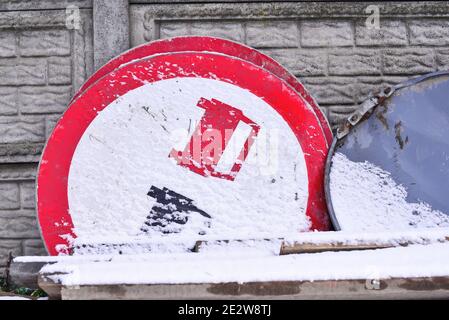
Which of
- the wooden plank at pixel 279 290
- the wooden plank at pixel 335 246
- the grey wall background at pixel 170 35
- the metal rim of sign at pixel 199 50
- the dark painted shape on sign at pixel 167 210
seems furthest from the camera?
the grey wall background at pixel 170 35

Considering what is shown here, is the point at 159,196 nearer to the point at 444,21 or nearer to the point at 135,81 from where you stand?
the point at 135,81

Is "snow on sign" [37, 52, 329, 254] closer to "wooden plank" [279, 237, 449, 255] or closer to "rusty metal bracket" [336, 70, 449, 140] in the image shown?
"rusty metal bracket" [336, 70, 449, 140]

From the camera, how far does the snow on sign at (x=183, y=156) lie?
104 inches

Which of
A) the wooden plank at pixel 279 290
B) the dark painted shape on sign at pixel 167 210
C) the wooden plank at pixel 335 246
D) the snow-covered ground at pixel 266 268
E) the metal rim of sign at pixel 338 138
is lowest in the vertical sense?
the wooden plank at pixel 279 290

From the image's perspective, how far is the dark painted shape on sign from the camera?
263 cm

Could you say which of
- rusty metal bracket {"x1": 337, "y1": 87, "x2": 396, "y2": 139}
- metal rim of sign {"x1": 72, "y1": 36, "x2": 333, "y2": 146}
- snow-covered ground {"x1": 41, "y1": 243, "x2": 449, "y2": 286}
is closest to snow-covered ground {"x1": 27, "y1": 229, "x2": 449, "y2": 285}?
snow-covered ground {"x1": 41, "y1": 243, "x2": 449, "y2": 286}

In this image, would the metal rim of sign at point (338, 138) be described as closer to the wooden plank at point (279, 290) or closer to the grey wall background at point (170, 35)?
the grey wall background at point (170, 35)

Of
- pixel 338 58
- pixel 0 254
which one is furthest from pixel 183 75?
pixel 0 254

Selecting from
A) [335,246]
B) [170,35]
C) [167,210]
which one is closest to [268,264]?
[335,246]

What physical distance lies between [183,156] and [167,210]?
0.28m

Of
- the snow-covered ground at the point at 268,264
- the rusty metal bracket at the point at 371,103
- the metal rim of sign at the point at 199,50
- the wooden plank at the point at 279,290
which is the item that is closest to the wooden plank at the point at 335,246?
the snow-covered ground at the point at 268,264

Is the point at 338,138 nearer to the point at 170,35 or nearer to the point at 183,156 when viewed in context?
the point at 183,156

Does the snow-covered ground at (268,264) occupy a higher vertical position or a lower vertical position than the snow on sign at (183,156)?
lower

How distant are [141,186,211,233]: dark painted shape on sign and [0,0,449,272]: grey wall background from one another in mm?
776
